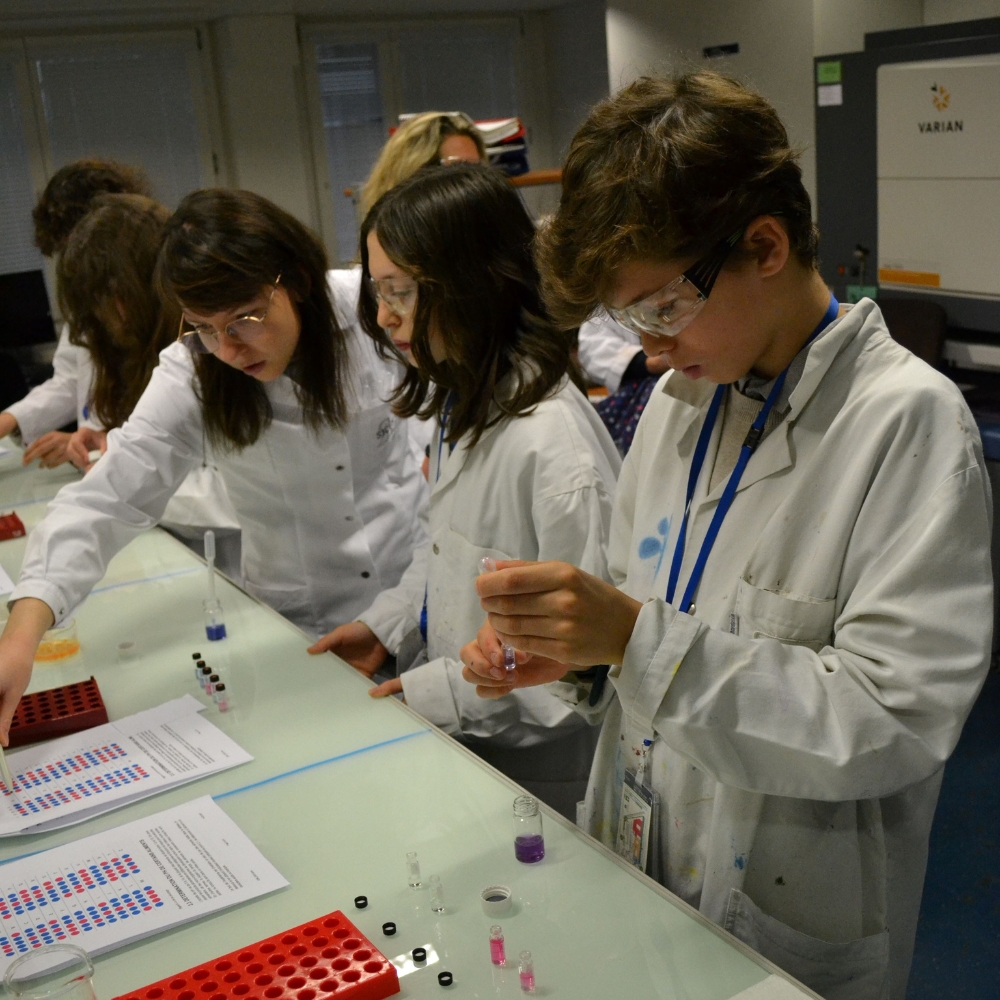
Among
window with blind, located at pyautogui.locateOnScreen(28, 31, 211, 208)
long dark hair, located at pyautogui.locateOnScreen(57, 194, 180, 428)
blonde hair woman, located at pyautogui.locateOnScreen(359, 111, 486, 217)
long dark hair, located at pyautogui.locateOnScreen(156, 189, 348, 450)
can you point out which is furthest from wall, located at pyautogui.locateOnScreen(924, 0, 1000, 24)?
window with blind, located at pyautogui.locateOnScreen(28, 31, 211, 208)

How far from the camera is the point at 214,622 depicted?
1.89 m

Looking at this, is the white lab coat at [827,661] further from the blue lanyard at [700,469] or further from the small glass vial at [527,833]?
the small glass vial at [527,833]

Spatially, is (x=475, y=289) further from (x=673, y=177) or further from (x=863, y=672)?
(x=863, y=672)

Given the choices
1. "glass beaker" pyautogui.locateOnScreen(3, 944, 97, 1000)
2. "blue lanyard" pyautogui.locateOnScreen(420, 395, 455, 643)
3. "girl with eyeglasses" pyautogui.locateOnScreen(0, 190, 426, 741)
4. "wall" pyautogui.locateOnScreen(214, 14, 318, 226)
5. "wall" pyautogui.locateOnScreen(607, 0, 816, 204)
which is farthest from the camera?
"wall" pyautogui.locateOnScreen(214, 14, 318, 226)

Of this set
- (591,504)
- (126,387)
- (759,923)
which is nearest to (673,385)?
(591,504)

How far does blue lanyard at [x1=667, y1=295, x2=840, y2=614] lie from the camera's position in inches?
43.0

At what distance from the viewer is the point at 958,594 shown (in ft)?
3.05

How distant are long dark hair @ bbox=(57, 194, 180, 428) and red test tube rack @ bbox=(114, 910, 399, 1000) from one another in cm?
175

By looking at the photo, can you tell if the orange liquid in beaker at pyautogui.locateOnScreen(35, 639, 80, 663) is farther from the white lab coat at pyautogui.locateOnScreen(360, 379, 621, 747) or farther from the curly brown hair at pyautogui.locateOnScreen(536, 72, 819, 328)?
the curly brown hair at pyautogui.locateOnScreen(536, 72, 819, 328)

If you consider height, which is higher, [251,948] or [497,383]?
[497,383]

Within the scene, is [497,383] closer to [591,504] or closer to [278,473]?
[591,504]

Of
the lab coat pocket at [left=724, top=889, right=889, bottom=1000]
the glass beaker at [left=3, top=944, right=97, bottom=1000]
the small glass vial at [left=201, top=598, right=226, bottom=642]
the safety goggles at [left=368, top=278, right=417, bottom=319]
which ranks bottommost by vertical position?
the lab coat pocket at [left=724, top=889, right=889, bottom=1000]

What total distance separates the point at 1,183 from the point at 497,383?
5839mm

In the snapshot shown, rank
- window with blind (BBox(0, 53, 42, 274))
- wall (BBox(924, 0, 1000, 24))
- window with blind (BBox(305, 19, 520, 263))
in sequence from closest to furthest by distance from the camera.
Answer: wall (BBox(924, 0, 1000, 24)) → window with blind (BBox(0, 53, 42, 274)) → window with blind (BBox(305, 19, 520, 263))
